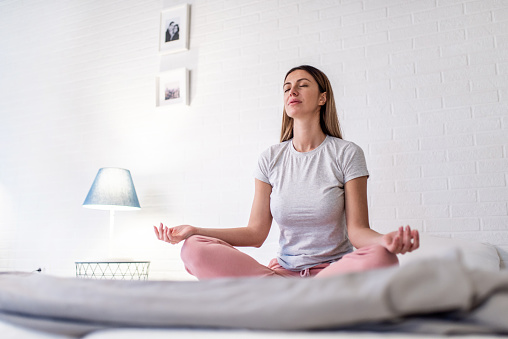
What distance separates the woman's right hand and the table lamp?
1.21 m

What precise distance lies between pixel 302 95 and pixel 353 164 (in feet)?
1.40

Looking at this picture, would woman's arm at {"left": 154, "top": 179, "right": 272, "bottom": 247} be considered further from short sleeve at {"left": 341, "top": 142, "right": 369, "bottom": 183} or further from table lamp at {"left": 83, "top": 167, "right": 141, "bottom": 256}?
table lamp at {"left": 83, "top": 167, "right": 141, "bottom": 256}

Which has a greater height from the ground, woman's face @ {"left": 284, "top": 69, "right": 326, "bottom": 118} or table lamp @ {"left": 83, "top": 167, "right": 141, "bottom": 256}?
woman's face @ {"left": 284, "top": 69, "right": 326, "bottom": 118}

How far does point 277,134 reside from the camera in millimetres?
2668

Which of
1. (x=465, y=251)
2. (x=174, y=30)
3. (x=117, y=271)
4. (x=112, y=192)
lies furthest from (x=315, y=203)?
(x=174, y=30)

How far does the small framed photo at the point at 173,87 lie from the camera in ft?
9.76

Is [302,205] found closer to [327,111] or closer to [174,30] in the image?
[327,111]

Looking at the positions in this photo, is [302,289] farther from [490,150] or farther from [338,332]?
[490,150]

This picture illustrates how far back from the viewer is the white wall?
2.25 metres

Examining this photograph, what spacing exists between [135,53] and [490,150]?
2.41m

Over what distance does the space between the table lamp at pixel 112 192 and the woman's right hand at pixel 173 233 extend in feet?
3.96

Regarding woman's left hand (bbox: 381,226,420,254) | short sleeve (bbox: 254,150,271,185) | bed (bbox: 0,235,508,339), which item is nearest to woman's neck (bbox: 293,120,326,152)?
short sleeve (bbox: 254,150,271,185)

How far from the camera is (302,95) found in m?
2.01

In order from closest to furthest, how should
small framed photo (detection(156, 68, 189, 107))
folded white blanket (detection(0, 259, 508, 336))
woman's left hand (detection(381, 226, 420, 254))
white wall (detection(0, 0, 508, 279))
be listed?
folded white blanket (detection(0, 259, 508, 336)) → woman's left hand (detection(381, 226, 420, 254)) → white wall (detection(0, 0, 508, 279)) → small framed photo (detection(156, 68, 189, 107))
